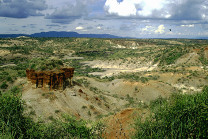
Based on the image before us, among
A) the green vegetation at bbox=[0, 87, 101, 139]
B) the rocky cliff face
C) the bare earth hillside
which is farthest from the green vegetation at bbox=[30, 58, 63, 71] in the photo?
the green vegetation at bbox=[0, 87, 101, 139]

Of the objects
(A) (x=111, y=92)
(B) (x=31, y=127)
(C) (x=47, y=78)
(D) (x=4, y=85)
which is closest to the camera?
(B) (x=31, y=127)

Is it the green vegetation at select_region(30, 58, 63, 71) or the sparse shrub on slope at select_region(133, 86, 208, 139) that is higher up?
the green vegetation at select_region(30, 58, 63, 71)

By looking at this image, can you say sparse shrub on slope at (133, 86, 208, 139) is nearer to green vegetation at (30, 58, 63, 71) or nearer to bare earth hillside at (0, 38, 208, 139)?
bare earth hillside at (0, 38, 208, 139)

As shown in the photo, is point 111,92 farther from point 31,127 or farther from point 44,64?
point 31,127

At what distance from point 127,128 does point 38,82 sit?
1408cm

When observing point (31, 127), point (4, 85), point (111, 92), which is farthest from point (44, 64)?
point (111, 92)

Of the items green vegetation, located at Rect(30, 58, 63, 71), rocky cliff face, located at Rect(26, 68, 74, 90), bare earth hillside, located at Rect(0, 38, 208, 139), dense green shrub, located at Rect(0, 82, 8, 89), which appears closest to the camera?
bare earth hillside, located at Rect(0, 38, 208, 139)

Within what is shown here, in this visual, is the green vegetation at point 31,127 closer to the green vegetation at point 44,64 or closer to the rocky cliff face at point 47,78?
the rocky cliff face at point 47,78

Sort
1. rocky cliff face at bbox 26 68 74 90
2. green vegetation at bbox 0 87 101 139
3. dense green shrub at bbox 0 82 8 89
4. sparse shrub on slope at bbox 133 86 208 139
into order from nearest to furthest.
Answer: sparse shrub on slope at bbox 133 86 208 139 < green vegetation at bbox 0 87 101 139 < rocky cliff face at bbox 26 68 74 90 < dense green shrub at bbox 0 82 8 89

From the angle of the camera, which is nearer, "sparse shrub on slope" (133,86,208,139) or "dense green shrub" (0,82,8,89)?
"sparse shrub on slope" (133,86,208,139)

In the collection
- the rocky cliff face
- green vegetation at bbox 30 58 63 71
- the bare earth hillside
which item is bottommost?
the bare earth hillside

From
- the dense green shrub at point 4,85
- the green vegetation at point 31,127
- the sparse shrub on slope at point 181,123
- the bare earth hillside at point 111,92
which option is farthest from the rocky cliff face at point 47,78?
the sparse shrub on slope at point 181,123

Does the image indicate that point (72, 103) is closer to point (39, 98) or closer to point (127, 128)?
point (39, 98)

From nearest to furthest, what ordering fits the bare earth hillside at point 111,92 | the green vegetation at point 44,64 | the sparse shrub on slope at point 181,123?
the sparse shrub on slope at point 181,123, the bare earth hillside at point 111,92, the green vegetation at point 44,64
